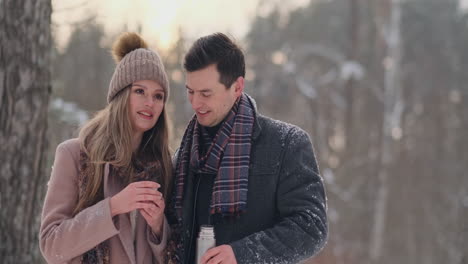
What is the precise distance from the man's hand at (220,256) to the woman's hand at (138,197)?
339 millimetres

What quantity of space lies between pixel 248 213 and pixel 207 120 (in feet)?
1.42

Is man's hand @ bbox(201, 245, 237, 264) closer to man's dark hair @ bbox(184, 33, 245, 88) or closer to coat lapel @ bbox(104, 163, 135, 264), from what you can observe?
coat lapel @ bbox(104, 163, 135, 264)

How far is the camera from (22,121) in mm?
3436

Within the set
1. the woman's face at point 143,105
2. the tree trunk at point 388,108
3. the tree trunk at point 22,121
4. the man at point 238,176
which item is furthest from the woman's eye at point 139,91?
the tree trunk at point 388,108

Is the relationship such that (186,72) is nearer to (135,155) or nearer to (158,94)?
(158,94)

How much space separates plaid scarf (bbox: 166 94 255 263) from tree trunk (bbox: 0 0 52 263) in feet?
3.45

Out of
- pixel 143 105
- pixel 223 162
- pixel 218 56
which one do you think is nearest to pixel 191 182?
pixel 223 162

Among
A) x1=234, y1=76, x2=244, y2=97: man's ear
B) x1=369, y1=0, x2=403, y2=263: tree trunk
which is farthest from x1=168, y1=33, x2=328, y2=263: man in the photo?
x1=369, y1=0, x2=403, y2=263: tree trunk

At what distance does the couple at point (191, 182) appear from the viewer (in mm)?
2541

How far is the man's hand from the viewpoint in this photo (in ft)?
7.66

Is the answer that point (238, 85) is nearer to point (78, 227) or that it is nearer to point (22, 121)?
point (78, 227)

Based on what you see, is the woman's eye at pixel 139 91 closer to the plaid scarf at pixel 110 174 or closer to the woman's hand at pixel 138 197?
the plaid scarf at pixel 110 174

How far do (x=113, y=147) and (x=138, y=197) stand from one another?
40 cm

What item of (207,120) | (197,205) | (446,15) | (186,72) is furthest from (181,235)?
(446,15)
